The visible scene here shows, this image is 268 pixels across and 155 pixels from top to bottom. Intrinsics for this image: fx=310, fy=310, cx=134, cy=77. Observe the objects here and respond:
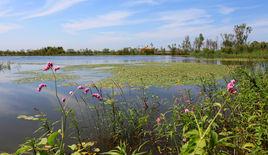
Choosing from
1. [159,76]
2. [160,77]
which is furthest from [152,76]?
[160,77]

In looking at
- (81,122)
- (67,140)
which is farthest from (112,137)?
(81,122)

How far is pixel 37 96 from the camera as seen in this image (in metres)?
7.55

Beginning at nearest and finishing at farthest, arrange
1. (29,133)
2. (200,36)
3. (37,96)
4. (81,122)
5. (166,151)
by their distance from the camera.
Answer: (166,151) → (29,133) → (81,122) → (37,96) → (200,36)

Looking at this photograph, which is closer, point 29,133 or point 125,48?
point 29,133

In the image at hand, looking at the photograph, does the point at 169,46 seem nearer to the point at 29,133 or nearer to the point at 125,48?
the point at 125,48

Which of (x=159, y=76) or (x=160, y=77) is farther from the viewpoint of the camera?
(x=159, y=76)

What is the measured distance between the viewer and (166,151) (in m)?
3.63

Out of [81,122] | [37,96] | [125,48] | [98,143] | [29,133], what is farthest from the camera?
[125,48]

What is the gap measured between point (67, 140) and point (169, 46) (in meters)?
49.6

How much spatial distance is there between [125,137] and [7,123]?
223cm

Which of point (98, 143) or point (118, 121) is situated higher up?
point (118, 121)

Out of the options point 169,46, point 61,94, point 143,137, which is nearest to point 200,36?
point 169,46

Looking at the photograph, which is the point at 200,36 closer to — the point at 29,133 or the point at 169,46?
the point at 169,46

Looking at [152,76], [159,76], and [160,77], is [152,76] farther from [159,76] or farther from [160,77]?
[160,77]
